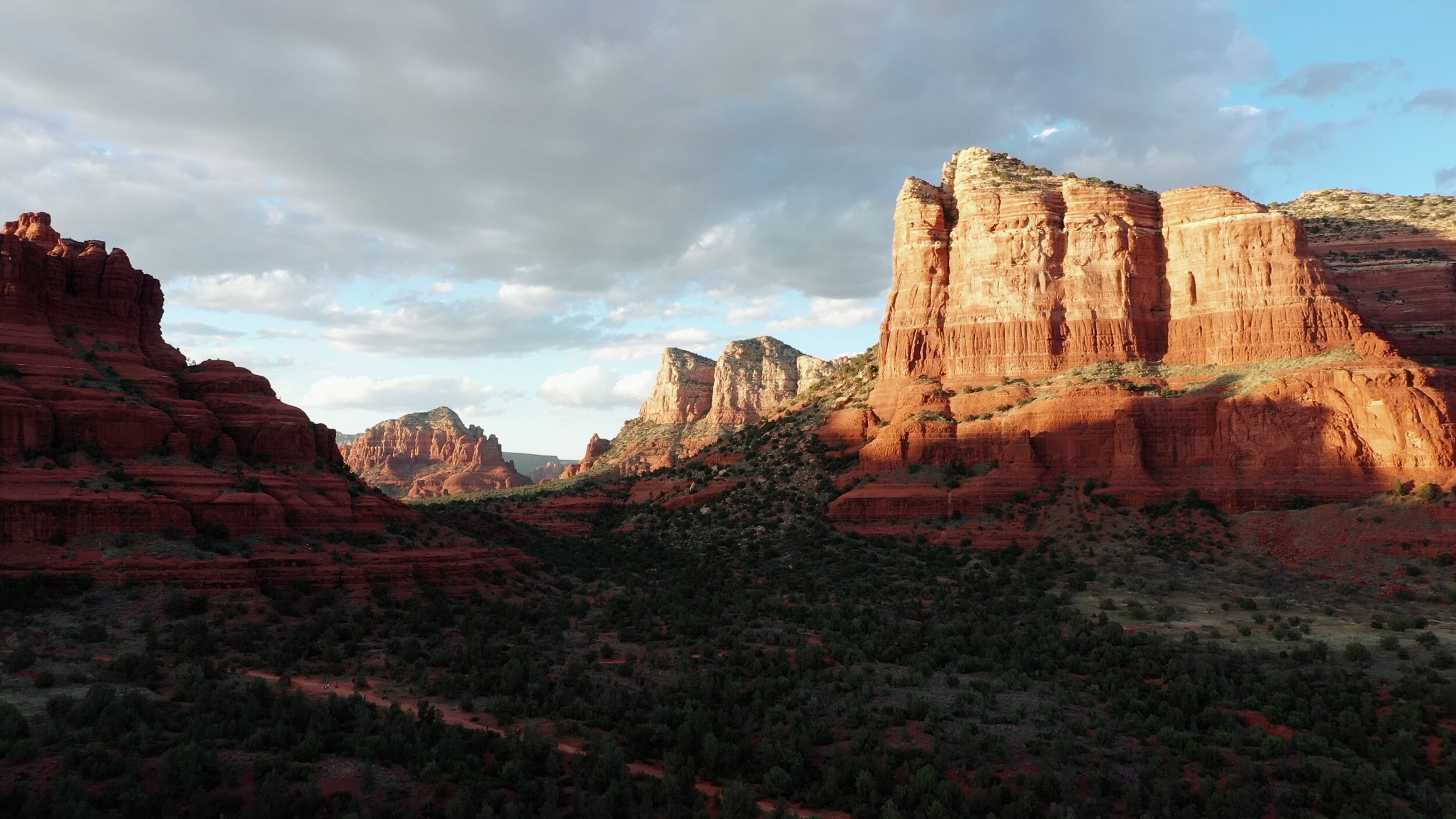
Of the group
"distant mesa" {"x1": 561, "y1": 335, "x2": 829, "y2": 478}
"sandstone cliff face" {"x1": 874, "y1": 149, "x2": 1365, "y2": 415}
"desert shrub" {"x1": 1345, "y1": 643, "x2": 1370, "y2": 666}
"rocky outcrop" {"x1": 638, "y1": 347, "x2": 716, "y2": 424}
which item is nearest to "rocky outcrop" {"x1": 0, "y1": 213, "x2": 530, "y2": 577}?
"desert shrub" {"x1": 1345, "y1": 643, "x2": 1370, "y2": 666}

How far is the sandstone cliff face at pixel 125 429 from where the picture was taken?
29.6 metres

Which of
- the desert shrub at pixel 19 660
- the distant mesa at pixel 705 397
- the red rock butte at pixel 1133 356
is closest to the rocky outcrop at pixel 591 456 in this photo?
the distant mesa at pixel 705 397

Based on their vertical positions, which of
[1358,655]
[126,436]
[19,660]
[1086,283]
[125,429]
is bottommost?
[19,660]

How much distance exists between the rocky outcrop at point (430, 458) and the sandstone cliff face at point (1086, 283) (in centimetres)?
10653

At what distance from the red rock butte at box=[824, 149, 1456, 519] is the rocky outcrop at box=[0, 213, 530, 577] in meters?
33.1

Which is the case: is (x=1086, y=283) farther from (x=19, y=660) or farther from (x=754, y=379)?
(x=754, y=379)

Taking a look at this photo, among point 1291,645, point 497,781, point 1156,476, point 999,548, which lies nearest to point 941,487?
point 999,548

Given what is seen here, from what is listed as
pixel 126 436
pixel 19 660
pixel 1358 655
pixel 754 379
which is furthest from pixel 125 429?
pixel 754 379

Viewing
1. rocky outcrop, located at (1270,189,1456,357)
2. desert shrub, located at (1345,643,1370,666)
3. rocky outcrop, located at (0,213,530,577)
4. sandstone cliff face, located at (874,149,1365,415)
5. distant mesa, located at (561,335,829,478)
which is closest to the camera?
desert shrub, located at (1345,643,1370,666)

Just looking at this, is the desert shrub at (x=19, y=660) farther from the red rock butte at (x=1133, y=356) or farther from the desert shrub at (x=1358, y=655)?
the red rock butte at (x=1133, y=356)

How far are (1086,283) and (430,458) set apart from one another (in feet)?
475

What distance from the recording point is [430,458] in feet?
560

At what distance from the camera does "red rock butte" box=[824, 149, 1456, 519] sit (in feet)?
149

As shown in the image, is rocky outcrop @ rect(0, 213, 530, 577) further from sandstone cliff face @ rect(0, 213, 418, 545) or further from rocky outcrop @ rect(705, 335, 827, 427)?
rocky outcrop @ rect(705, 335, 827, 427)
